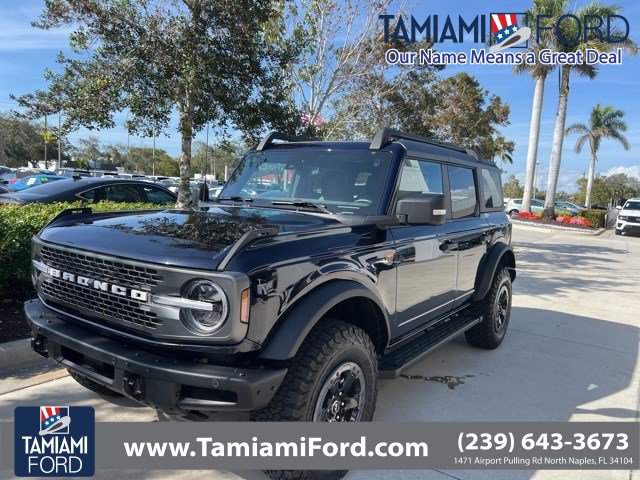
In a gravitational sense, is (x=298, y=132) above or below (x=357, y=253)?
above

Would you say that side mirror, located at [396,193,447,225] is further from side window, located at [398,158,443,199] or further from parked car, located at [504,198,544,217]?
parked car, located at [504,198,544,217]

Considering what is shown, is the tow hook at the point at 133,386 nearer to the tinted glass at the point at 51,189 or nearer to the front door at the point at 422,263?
the front door at the point at 422,263

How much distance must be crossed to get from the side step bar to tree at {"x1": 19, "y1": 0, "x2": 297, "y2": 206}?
4.62 m

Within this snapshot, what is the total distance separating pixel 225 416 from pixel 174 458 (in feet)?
1.62

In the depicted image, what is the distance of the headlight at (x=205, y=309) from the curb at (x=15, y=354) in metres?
2.67

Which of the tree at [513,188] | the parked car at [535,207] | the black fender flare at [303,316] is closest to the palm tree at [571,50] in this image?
the parked car at [535,207]

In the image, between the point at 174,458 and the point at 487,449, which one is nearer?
the point at 174,458

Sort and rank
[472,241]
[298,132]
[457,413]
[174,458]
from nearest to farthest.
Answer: [174,458]
[457,413]
[472,241]
[298,132]

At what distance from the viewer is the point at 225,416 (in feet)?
8.10

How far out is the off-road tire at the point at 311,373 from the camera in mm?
2338

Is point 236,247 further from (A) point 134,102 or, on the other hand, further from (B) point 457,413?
(A) point 134,102

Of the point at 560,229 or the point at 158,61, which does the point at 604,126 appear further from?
the point at 158,61

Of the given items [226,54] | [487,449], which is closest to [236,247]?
[487,449]

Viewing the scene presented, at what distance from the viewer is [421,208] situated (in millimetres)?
2998
